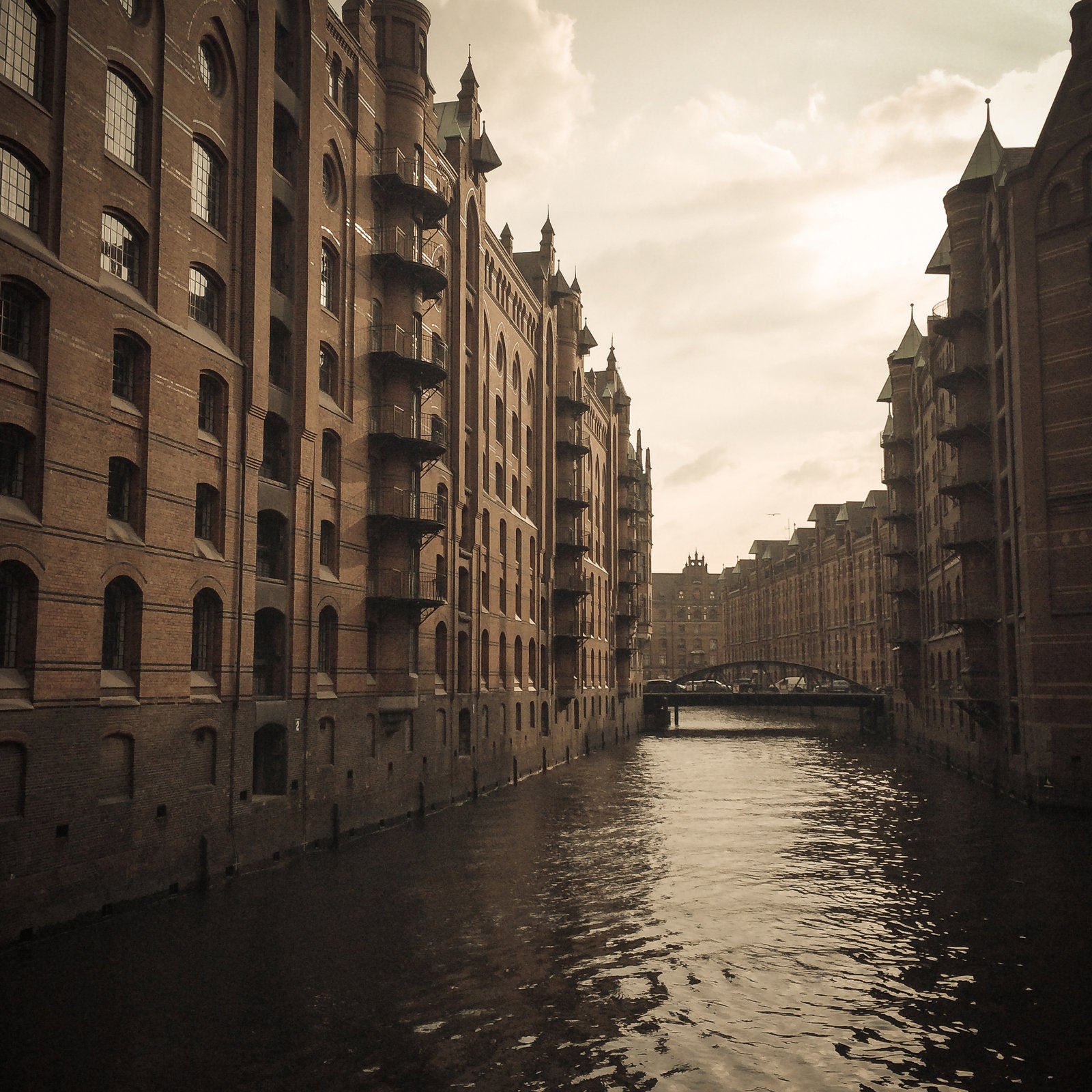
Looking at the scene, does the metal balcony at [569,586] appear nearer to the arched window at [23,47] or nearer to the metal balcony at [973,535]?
the metal balcony at [973,535]

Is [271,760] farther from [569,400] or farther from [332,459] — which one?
[569,400]

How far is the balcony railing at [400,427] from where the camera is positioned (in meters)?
30.6

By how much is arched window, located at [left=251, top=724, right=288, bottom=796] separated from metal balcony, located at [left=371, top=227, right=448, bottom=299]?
1390 centimetres

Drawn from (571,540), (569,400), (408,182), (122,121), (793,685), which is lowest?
(793,685)

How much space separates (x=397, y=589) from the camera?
100ft

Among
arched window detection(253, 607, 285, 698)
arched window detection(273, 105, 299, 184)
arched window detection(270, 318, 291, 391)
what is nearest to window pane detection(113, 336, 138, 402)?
arched window detection(270, 318, 291, 391)

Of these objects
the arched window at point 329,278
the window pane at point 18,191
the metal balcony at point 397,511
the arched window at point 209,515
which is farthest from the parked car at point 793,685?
the window pane at point 18,191

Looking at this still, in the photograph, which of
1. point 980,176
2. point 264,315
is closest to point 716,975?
point 264,315

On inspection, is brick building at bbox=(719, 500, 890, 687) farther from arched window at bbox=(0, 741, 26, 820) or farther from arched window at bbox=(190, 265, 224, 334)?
arched window at bbox=(0, 741, 26, 820)

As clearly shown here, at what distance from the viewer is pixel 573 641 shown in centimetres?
5503

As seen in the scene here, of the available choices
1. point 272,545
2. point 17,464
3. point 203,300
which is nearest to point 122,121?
point 203,300

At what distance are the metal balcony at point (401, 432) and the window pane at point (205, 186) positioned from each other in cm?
830

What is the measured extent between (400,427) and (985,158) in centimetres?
2526

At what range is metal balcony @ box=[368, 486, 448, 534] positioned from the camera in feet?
99.6
